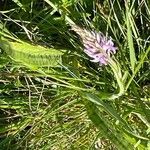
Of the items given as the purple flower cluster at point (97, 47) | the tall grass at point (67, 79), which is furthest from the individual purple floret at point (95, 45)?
the tall grass at point (67, 79)

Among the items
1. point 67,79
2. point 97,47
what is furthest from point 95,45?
point 67,79

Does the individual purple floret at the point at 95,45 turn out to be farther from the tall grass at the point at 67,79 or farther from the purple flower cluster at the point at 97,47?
the tall grass at the point at 67,79

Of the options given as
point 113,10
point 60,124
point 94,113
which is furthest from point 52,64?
point 60,124

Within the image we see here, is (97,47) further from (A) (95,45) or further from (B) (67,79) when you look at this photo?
(B) (67,79)

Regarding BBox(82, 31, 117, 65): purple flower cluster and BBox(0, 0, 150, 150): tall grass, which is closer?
BBox(82, 31, 117, 65): purple flower cluster

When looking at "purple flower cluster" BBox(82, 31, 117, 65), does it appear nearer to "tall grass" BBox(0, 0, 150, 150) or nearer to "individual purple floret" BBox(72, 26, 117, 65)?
"individual purple floret" BBox(72, 26, 117, 65)

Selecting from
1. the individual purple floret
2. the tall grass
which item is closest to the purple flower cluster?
the individual purple floret

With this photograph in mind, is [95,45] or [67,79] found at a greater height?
[95,45]

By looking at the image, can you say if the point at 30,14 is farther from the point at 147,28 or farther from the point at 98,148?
the point at 98,148
